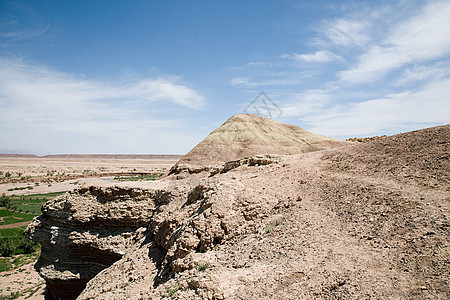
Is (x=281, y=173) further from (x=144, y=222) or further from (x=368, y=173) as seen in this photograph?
(x=144, y=222)

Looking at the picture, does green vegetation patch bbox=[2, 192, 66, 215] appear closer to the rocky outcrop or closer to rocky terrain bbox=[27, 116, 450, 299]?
the rocky outcrop

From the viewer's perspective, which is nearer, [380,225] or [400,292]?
[400,292]

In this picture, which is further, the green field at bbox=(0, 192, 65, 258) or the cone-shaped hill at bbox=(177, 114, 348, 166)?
the cone-shaped hill at bbox=(177, 114, 348, 166)

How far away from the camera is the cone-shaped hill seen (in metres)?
39.2

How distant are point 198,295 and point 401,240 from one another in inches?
153

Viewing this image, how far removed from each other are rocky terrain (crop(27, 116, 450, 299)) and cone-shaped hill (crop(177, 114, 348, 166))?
2441 cm

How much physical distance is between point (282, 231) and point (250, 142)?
35.5m

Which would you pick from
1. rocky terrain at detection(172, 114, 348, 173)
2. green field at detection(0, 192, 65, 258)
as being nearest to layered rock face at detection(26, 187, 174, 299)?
green field at detection(0, 192, 65, 258)

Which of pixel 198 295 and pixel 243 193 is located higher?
pixel 243 193

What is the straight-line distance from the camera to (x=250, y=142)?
41625 mm

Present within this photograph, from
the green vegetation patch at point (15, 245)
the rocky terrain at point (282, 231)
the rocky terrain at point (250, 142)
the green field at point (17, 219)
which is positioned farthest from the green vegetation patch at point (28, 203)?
the rocky terrain at point (282, 231)

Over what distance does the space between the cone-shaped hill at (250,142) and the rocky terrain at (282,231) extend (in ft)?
80.1

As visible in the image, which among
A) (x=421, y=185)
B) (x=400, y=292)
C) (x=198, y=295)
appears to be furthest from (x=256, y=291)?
(x=421, y=185)

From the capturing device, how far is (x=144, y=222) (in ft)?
37.0
